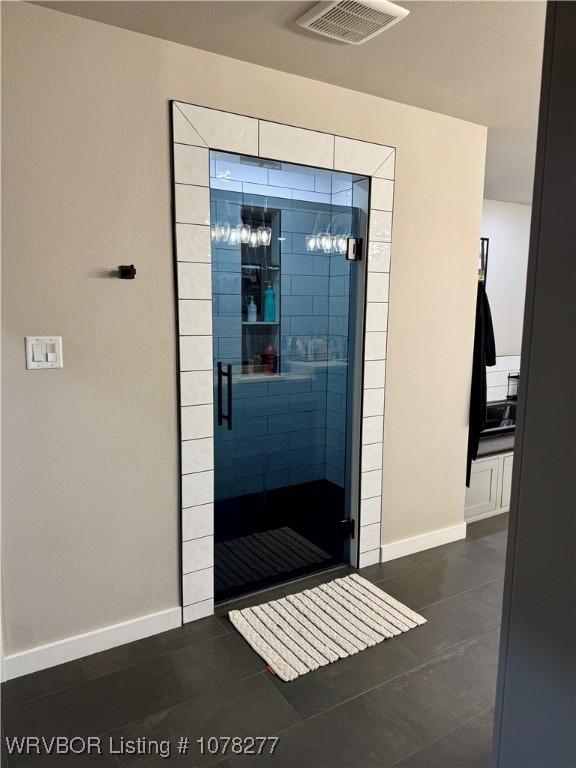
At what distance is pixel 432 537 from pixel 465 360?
1117mm

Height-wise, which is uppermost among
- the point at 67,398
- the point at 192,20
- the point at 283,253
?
the point at 192,20

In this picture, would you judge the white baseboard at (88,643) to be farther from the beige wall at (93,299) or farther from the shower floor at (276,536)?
the shower floor at (276,536)

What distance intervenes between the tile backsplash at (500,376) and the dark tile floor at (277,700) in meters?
2.83

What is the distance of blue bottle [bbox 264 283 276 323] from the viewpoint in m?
2.77

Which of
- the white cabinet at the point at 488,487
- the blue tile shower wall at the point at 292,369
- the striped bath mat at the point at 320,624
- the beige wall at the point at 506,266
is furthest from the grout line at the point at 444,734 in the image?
the beige wall at the point at 506,266

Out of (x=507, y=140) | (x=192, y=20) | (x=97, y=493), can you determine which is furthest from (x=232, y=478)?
(x=507, y=140)

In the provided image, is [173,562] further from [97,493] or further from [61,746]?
[61,746]

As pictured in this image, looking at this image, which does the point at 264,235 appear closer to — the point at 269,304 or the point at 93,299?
the point at 269,304

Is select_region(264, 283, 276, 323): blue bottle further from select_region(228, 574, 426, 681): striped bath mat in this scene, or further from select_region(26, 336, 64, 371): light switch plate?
select_region(228, 574, 426, 681): striped bath mat

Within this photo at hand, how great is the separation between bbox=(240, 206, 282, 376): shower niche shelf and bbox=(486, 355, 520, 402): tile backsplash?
2968mm

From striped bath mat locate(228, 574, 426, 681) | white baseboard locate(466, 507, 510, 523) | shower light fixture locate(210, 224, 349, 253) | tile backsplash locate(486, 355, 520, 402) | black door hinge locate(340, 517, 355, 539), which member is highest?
shower light fixture locate(210, 224, 349, 253)

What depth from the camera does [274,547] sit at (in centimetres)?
300

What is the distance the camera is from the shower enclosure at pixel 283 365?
2.64m

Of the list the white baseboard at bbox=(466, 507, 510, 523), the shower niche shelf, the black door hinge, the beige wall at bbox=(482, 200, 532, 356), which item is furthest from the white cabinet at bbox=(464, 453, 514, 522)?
the shower niche shelf
